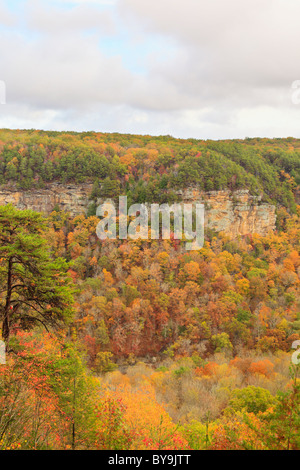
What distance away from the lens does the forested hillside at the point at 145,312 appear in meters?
12.6

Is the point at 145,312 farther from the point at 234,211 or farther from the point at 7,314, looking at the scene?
the point at 7,314

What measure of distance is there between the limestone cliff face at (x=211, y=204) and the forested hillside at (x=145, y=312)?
5.97ft

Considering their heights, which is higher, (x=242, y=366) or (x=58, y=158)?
(x=58, y=158)

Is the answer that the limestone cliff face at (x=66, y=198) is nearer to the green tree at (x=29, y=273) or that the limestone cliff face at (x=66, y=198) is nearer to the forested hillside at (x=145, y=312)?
the forested hillside at (x=145, y=312)

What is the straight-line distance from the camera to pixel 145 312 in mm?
46844

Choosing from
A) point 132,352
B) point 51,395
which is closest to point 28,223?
point 51,395

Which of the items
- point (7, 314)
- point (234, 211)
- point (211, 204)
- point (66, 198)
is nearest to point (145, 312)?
point (211, 204)

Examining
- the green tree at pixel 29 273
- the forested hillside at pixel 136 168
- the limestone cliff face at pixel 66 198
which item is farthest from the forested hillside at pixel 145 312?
the limestone cliff face at pixel 66 198

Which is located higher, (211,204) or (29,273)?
(211,204)

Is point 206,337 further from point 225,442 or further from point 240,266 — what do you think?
point 225,442

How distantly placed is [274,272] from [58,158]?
4746 cm

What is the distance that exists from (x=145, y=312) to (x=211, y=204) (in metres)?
29.7

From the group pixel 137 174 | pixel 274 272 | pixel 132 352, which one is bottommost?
pixel 132 352
